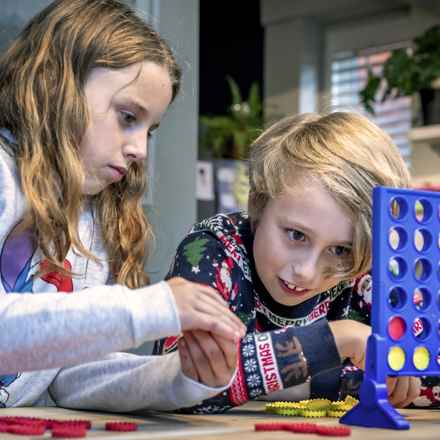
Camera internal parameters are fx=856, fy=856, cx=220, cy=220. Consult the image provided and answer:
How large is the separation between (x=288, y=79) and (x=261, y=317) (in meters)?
3.51

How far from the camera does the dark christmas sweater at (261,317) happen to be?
1006 mm

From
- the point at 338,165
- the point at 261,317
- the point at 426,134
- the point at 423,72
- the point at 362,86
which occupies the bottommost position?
the point at 261,317

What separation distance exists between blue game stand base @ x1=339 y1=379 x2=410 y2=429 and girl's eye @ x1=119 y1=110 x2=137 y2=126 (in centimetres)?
52

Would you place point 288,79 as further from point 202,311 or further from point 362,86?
point 202,311

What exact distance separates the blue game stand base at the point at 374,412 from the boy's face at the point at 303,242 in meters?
0.29

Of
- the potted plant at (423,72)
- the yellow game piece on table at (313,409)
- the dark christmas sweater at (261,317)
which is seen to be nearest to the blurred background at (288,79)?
the potted plant at (423,72)

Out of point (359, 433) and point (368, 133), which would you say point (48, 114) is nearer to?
point (368, 133)

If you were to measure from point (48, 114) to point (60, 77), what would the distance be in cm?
6

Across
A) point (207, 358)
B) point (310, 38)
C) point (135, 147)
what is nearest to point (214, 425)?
point (207, 358)

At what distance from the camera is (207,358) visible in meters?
0.97

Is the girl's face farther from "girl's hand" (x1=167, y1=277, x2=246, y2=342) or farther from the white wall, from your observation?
the white wall

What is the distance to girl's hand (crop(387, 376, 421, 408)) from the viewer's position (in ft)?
3.70

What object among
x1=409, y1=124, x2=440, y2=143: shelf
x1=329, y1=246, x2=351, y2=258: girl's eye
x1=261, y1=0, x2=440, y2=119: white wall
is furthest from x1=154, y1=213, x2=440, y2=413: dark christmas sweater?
x1=261, y1=0, x2=440, y2=119: white wall

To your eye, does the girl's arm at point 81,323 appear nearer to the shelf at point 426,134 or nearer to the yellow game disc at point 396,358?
the yellow game disc at point 396,358
